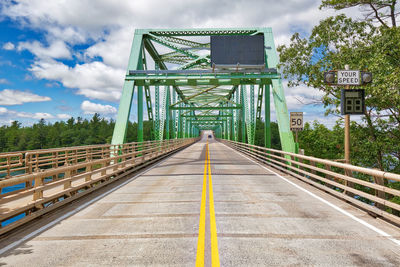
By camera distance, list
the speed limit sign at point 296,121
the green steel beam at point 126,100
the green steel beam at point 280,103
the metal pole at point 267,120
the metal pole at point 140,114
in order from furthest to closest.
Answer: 1. the metal pole at point 140,114
2. the metal pole at point 267,120
3. the green steel beam at point 126,100
4. the green steel beam at point 280,103
5. the speed limit sign at point 296,121

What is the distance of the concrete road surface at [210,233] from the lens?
12.9 ft

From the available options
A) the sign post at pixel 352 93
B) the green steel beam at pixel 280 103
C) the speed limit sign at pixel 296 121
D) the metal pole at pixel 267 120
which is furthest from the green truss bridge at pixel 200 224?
the metal pole at pixel 267 120

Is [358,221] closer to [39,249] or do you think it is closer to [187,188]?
[187,188]

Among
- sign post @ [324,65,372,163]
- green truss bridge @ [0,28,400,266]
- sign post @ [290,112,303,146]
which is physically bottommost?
green truss bridge @ [0,28,400,266]

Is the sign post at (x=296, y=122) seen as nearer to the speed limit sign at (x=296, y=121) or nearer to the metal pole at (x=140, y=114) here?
the speed limit sign at (x=296, y=121)

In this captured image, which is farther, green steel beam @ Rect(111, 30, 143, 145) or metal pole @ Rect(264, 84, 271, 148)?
metal pole @ Rect(264, 84, 271, 148)

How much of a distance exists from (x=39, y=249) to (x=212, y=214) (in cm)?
337

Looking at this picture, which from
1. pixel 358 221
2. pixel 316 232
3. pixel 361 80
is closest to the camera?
pixel 316 232

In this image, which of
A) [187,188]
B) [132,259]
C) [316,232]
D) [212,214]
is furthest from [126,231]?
[187,188]

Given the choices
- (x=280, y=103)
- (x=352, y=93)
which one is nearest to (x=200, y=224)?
(x=352, y=93)

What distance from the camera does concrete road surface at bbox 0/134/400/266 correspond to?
3.95 meters

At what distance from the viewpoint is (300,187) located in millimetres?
9641

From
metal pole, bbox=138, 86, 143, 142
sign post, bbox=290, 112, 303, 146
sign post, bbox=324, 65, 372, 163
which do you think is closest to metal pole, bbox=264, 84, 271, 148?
sign post, bbox=290, 112, 303, 146

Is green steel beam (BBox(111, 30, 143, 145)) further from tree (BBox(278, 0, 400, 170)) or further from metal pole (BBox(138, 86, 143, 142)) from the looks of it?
tree (BBox(278, 0, 400, 170))
